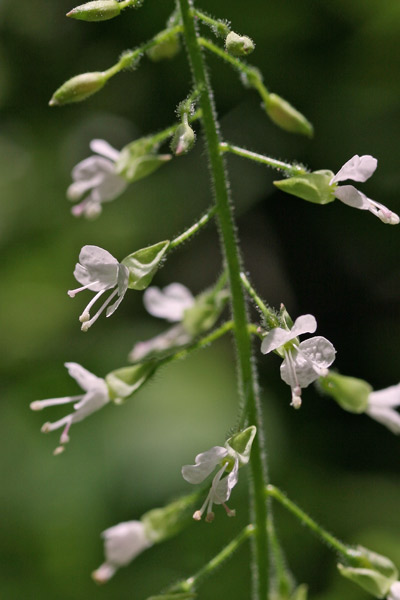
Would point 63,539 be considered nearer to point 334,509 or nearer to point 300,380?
point 334,509

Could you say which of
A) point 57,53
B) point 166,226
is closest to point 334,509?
point 166,226

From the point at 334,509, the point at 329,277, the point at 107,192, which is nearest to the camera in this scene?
the point at 107,192

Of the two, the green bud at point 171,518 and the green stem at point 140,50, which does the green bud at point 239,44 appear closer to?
the green stem at point 140,50

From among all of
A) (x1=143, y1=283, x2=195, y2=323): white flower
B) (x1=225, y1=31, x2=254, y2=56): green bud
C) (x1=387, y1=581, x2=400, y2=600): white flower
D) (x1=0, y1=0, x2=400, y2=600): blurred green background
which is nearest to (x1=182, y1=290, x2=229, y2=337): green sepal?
(x1=143, y1=283, x2=195, y2=323): white flower

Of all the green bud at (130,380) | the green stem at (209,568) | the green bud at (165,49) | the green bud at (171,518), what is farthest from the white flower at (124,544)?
the green bud at (165,49)

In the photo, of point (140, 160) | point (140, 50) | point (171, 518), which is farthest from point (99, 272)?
point (171, 518)

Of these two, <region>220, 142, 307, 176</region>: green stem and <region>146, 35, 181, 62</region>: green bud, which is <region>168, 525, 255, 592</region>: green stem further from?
<region>146, 35, 181, 62</region>: green bud
